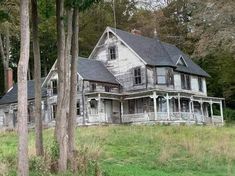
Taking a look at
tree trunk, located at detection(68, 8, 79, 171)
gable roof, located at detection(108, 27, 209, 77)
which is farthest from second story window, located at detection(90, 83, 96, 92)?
tree trunk, located at detection(68, 8, 79, 171)

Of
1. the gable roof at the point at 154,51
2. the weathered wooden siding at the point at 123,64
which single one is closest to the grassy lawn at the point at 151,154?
the weathered wooden siding at the point at 123,64

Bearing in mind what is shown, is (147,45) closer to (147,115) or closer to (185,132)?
(147,115)

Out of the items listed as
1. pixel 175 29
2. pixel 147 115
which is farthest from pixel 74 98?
pixel 175 29

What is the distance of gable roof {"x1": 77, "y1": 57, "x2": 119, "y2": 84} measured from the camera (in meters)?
44.0

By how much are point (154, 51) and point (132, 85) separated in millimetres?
4458

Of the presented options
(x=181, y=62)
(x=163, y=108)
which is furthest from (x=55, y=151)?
(x=181, y=62)

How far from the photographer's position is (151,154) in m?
20.9

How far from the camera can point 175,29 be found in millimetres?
60781

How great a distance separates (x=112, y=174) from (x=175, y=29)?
4747 cm

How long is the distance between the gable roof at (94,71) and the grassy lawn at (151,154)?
15.9m

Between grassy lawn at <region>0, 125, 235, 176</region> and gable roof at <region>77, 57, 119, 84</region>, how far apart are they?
15.9m

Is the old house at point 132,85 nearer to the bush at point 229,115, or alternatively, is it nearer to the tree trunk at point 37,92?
the bush at point 229,115

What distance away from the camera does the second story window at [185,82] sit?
156ft

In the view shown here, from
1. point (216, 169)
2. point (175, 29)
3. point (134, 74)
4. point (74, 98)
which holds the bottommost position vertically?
point (216, 169)
